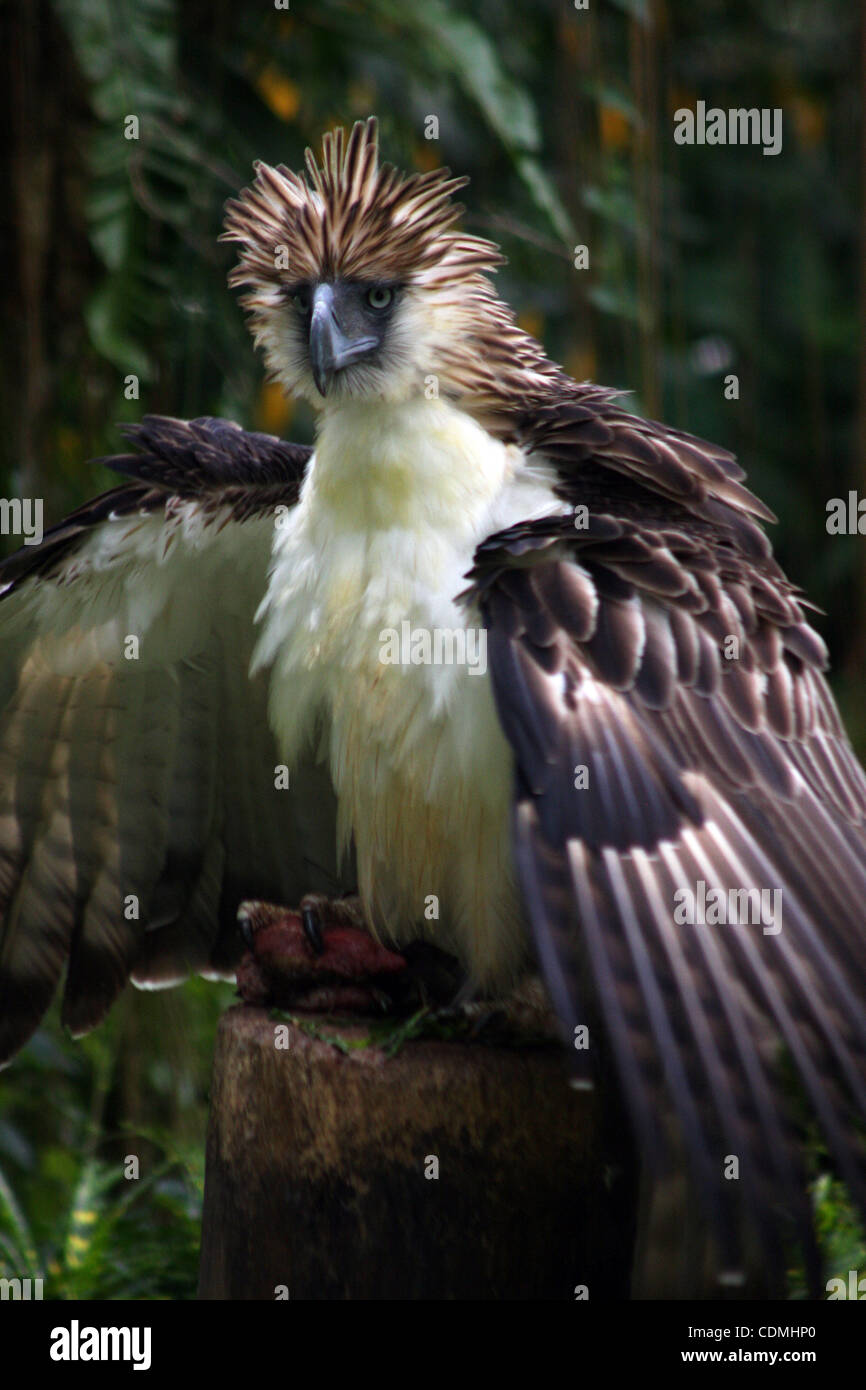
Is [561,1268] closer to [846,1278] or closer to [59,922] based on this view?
[846,1278]

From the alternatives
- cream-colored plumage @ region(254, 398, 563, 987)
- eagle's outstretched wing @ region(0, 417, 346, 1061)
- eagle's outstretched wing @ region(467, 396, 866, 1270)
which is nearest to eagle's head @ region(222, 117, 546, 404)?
cream-colored plumage @ region(254, 398, 563, 987)

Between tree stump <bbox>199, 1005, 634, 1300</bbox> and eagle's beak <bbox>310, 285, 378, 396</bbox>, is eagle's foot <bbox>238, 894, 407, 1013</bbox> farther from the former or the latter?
eagle's beak <bbox>310, 285, 378, 396</bbox>

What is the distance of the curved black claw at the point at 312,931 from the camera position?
14.5 feet

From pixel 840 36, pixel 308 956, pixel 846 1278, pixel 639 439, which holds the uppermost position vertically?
pixel 840 36

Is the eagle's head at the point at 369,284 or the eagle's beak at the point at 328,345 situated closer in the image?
the eagle's beak at the point at 328,345

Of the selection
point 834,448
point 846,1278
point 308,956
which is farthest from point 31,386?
point 834,448

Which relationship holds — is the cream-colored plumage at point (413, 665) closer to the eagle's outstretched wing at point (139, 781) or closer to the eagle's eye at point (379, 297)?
the eagle's eye at point (379, 297)

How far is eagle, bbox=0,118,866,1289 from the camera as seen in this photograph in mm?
3344

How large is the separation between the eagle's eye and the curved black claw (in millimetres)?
1636

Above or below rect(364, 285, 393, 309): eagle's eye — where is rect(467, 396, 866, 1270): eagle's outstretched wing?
below

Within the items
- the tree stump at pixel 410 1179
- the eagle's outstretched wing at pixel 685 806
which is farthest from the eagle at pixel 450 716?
the tree stump at pixel 410 1179

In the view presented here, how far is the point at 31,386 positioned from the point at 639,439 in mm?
2746

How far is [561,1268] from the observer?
3891 mm

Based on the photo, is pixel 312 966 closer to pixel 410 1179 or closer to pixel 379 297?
pixel 410 1179
